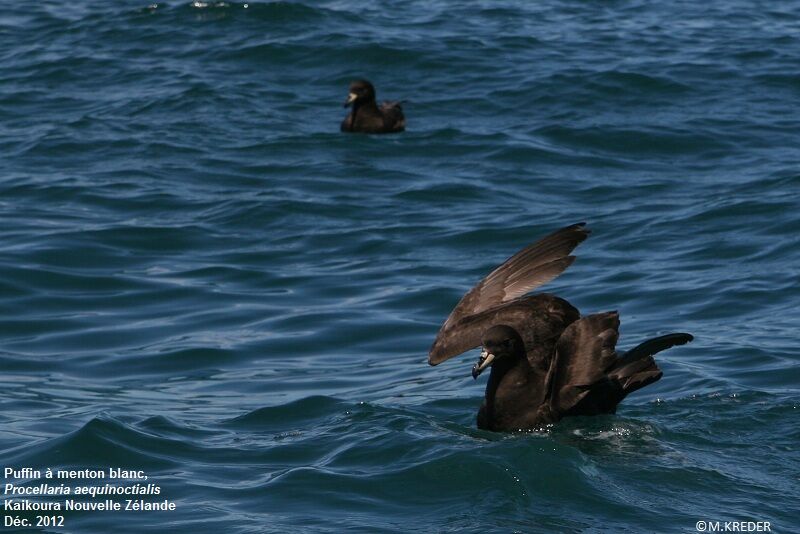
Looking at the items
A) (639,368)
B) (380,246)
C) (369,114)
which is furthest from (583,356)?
(369,114)

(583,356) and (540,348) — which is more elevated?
(583,356)

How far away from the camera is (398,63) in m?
19.8

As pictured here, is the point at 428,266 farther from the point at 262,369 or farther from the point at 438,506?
the point at 438,506

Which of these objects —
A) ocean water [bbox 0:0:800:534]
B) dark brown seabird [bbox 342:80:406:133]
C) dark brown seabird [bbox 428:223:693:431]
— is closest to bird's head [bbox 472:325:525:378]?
dark brown seabird [bbox 428:223:693:431]

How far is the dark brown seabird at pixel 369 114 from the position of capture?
16766 mm

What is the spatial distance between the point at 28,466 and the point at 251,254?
533cm

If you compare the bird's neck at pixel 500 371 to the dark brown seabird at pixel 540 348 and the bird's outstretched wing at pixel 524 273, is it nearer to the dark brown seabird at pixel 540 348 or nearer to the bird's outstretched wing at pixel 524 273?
the dark brown seabird at pixel 540 348

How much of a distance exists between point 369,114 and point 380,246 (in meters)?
3.83

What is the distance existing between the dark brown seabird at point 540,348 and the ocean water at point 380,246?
24cm

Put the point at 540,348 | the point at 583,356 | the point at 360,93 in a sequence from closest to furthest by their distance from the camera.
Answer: the point at 583,356, the point at 540,348, the point at 360,93

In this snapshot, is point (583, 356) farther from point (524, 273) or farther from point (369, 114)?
point (369, 114)

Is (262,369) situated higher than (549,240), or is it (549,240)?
(549,240)

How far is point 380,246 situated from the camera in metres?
13.3

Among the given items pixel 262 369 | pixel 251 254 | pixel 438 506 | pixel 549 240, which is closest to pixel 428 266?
pixel 251 254
